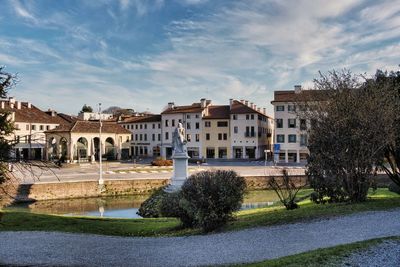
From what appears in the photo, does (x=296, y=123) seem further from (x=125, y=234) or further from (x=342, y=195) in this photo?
(x=125, y=234)

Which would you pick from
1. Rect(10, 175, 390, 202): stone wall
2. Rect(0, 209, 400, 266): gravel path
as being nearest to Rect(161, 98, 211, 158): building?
Rect(10, 175, 390, 202): stone wall

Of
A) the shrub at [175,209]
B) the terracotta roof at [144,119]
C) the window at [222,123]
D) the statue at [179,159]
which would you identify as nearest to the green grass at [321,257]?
the shrub at [175,209]

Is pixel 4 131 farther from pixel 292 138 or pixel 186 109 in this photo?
pixel 186 109

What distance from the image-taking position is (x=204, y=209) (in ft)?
55.4

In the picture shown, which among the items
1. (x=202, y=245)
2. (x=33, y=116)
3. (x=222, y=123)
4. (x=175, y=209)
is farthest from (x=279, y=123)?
(x=202, y=245)

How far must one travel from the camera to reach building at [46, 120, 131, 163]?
7100 cm

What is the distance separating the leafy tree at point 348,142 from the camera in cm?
1920

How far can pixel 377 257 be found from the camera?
1028cm

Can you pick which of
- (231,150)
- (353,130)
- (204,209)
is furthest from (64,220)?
(231,150)

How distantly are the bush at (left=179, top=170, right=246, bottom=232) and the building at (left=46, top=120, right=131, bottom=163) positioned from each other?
1971 inches

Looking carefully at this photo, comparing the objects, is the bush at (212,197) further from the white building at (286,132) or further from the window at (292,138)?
the window at (292,138)

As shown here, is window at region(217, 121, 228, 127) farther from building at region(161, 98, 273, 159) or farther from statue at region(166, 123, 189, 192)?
statue at region(166, 123, 189, 192)

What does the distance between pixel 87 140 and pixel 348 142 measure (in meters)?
62.0

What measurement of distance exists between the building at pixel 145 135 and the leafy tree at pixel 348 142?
2827 inches
